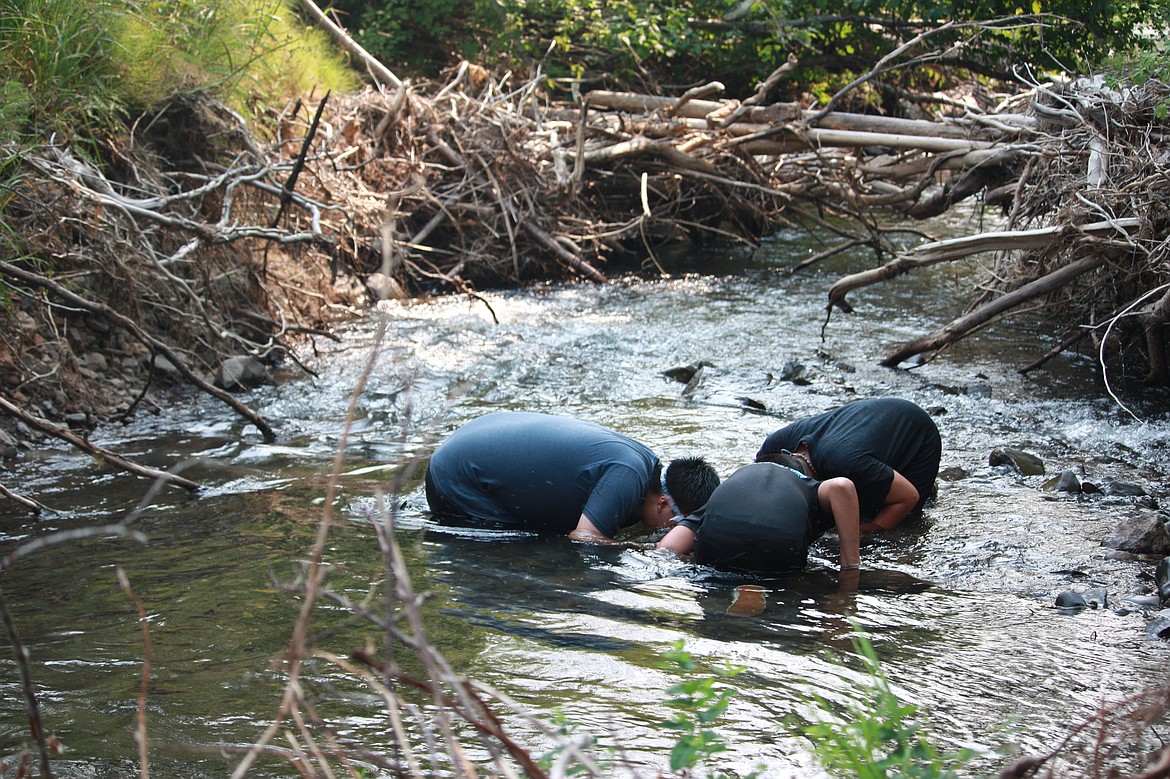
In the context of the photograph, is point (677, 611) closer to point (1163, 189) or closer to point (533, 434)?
point (533, 434)

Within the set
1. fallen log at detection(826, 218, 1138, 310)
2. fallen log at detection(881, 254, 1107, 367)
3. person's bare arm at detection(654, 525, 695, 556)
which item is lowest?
person's bare arm at detection(654, 525, 695, 556)

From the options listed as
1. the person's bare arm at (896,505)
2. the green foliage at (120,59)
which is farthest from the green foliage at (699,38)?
the person's bare arm at (896,505)

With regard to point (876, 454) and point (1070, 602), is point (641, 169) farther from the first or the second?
point (1070, 602)

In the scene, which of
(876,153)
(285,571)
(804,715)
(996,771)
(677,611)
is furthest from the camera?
(876,153)

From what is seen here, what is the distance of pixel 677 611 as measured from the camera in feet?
13.5

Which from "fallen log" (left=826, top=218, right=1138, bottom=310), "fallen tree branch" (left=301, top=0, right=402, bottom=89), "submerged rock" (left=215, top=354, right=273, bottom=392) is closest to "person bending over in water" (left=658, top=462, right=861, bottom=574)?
"fallen log" (left=826, top=218, right=1138, bottom=310)

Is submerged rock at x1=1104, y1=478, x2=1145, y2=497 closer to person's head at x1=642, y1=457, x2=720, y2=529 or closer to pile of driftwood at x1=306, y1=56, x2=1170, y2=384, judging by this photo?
person's head at x1=642, y1=457, x2=720, y2=529

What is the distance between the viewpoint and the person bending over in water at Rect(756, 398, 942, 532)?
16.4 ft

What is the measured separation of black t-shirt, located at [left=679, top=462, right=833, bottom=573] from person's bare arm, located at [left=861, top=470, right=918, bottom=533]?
64 cm

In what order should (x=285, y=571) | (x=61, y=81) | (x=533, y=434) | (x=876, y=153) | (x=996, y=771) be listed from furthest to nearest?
(x=876, y=153), (x=61, y=81), (x=533, y=434), (x=285, y=571), (x=996, y=771)

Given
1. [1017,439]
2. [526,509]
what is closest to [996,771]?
[526,509]

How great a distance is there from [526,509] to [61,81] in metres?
4.71

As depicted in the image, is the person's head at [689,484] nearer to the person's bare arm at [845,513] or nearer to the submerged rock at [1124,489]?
the person's bare arm at [845,513]

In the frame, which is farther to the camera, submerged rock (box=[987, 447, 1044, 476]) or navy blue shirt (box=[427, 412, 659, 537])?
submerged rock (box=[987, 447, 1044, 476])
